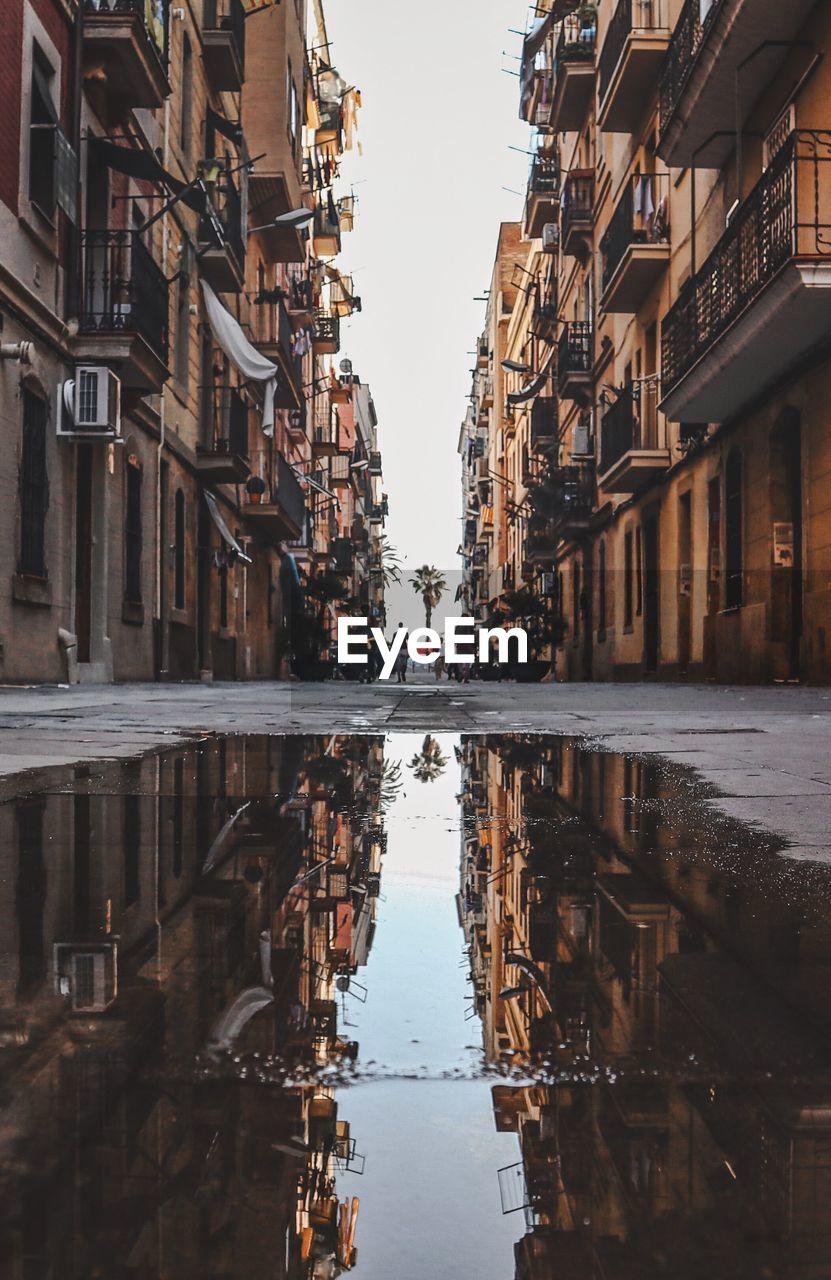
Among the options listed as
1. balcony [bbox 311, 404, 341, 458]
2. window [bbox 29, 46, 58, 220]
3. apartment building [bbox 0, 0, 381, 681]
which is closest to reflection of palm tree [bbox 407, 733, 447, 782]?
apartment building [bbox 0, 0, 381, 681]

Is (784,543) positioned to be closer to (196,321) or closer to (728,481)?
(728,481)

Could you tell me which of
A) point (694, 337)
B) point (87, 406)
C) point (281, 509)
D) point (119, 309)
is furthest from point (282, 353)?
point (87, 406)

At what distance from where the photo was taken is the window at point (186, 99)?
23.2 m

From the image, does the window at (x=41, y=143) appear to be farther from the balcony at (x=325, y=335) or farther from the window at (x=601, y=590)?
the balcony at (x=325, y=335)

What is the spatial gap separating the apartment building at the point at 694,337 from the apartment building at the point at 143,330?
278 inches

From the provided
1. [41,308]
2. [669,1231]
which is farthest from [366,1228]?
[41,308]

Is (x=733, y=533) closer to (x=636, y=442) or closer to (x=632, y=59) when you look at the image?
(x=636, y=442)

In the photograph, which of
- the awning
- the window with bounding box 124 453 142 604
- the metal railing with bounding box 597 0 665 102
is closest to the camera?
the window with bounding box 124 453 142 604

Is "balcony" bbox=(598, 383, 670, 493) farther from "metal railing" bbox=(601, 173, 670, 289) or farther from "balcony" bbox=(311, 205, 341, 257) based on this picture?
"balcony" bbox=(311, 205, 341, 257)

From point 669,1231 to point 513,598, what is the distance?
39.8 metres

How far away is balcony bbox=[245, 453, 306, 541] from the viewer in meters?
31.3

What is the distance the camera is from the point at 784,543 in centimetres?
1722

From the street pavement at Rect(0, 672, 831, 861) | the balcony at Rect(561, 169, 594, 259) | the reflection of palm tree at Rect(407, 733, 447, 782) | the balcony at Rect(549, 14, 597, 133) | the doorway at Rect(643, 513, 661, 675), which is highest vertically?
the balcony at Rect(549, 14, 597, 133)

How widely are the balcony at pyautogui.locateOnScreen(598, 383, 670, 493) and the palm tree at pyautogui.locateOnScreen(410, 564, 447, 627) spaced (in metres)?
105
